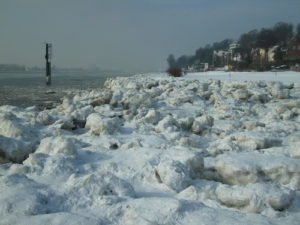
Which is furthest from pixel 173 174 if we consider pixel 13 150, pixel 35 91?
pixel 35 91

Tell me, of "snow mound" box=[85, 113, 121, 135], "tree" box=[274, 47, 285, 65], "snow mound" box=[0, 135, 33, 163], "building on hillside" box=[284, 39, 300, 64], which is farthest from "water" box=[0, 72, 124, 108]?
"tree" box=[274, 47, 285, 65]

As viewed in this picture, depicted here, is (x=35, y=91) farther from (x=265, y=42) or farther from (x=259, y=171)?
(x=265, y=42)

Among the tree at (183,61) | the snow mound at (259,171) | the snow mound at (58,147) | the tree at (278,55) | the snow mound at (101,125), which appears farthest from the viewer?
the tree at (183,61)

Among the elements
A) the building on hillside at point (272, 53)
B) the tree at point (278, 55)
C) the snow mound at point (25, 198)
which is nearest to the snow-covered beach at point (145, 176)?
the snow mound at point (25, 198)

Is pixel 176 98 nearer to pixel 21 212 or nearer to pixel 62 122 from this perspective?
pixel 62 122

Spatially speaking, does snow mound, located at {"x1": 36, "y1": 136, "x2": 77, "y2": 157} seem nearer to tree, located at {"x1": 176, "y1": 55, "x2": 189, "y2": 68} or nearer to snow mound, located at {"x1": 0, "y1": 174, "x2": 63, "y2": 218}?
snow mound, located at {"x1": 0, "y1": 174, "x2": 63, "y2": 218}

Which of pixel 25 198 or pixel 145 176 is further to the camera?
pixel 145 176

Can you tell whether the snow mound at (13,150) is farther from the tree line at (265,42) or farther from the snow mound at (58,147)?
A: the tree line at (265,42)

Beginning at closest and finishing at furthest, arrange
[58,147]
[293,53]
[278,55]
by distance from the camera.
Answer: [58,147]
[293,53]
[278,55]

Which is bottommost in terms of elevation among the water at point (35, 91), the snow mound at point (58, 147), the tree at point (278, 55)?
the water at point (35, 91)

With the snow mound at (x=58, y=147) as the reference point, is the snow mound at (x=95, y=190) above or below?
below

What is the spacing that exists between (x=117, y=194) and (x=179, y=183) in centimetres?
66

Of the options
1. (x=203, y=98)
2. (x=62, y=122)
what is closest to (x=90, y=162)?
(x=62, y=122)

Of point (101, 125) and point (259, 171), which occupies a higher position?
point (101, 125)
